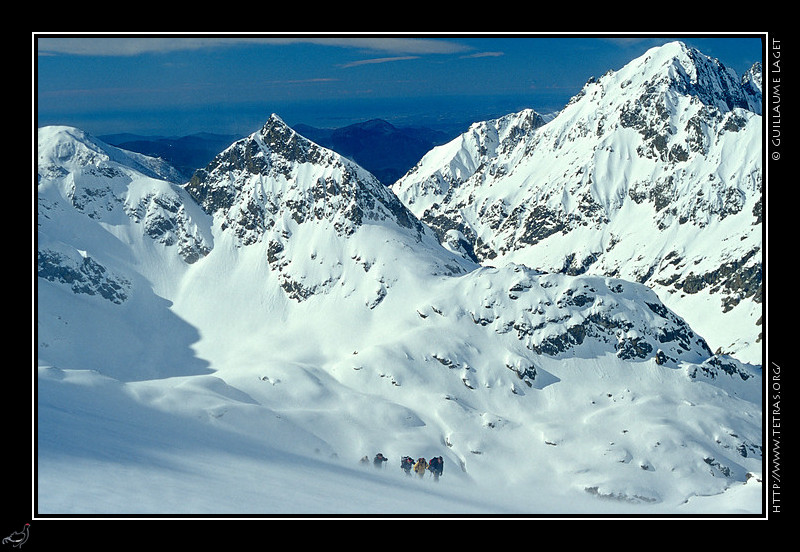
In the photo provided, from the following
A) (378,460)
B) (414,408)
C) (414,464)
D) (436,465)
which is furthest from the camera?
(414,408)

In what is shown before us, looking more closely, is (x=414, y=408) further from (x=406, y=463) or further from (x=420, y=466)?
(x=420, y=466)

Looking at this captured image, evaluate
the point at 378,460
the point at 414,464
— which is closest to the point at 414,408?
the point at 414,464

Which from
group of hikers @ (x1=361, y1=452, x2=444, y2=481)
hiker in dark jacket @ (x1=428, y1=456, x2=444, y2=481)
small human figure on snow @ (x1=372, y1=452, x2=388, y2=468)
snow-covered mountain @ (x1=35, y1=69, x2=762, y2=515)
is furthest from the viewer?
hiker in dark jacket @ (x1=428, y1=456, x2=444, y2=481)

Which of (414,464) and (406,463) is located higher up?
(406,463)

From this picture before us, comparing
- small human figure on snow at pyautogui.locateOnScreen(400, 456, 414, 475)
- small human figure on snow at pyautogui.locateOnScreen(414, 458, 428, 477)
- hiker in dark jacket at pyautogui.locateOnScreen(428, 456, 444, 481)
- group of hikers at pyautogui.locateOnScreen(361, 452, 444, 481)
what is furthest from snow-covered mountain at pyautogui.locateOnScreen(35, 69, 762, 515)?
small human figure on snow at pyautogui.locateOnScreen(414, 458, 428, 477)

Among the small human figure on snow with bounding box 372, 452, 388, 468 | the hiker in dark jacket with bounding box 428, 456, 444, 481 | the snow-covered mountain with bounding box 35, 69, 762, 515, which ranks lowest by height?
the hiker in dark jacket with bounding box 428, 456, 444, 481

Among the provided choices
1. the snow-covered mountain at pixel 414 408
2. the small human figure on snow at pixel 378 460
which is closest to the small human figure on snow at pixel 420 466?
the snow-covered mountain at pixel 414 408

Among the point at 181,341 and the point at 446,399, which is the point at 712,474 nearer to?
the point at 446,399

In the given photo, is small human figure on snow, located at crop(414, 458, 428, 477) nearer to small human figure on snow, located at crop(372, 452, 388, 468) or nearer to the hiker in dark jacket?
the hiker in dark jacket

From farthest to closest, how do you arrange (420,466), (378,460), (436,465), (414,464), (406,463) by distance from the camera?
(414,464), (406,463), (436,465), (420,466), (378,460)
